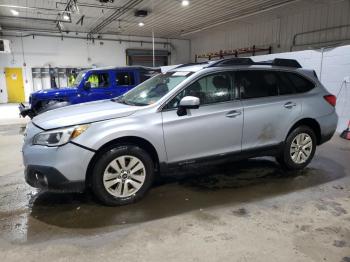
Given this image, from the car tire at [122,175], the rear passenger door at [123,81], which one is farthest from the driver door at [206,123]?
the rear passenger door at [123,81]

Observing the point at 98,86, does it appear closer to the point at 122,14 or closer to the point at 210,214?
the point at 210,214

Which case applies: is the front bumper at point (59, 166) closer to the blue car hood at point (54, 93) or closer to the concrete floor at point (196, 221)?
the concrete floor at point (196, 221)

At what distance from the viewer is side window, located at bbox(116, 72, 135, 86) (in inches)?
317

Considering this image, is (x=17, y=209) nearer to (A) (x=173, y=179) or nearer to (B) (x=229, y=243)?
(A) (x=173, y=179)

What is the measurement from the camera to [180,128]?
327 centimetres

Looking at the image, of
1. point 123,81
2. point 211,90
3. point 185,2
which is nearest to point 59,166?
point 211,90

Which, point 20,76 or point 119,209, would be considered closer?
point 119,209

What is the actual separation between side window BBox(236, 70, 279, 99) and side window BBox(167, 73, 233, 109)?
18 centimetres

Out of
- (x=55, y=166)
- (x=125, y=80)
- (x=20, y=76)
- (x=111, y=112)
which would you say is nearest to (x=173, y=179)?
(x=111, y=112)

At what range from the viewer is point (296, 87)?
411 centimetres

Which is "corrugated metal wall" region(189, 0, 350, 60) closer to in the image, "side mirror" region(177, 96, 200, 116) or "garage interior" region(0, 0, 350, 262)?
"garage interior" region(0, 0, 350, 262)

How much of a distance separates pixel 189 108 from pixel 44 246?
198 cm

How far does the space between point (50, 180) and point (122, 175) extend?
0.72 m

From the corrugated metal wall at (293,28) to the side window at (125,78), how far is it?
842 centimetres
